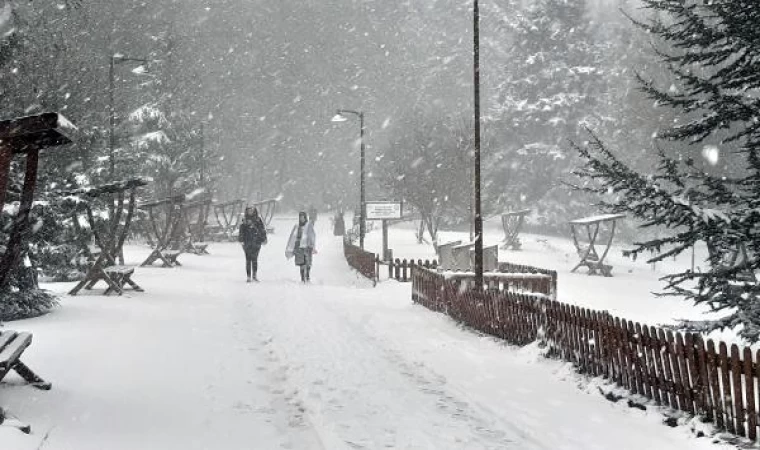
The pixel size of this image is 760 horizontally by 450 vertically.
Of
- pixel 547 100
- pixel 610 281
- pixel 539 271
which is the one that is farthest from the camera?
pixel 547 100

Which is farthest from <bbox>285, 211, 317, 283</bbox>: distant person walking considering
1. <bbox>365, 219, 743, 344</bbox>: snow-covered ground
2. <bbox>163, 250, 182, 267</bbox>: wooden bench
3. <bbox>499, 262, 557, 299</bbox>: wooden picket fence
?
<bbox>163, 250, 182, 267</bbox>: wooden bench

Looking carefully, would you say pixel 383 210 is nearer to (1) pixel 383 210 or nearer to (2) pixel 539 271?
(1) pixel 383 210

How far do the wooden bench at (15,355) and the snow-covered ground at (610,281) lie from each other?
7.63 m

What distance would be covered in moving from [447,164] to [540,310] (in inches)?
1008

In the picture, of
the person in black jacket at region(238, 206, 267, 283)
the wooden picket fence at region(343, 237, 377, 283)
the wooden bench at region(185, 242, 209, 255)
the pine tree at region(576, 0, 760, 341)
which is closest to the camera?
the pine tree at region(576, 0, 760, 341)

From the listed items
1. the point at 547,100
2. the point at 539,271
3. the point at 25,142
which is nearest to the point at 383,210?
the point at 539,271

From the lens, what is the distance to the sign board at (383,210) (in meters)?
24.7

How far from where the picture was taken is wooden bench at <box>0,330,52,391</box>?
19.2ft

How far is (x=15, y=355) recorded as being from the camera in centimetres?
610

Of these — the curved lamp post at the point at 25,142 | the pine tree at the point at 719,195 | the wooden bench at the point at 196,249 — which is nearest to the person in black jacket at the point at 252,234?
the pine tree at the point at 719,195

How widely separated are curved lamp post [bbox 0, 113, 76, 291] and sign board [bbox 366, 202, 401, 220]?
18.1 metres

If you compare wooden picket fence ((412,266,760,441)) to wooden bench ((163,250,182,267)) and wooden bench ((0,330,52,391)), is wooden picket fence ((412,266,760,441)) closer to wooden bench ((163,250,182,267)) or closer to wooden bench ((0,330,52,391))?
wooden bench ((0,330,52,391))

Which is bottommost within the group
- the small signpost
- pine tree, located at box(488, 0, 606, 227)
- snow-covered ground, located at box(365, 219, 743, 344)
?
snow-covered ground, located at box(365, 219, 743, 344)

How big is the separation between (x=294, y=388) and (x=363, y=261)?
15318 mm
